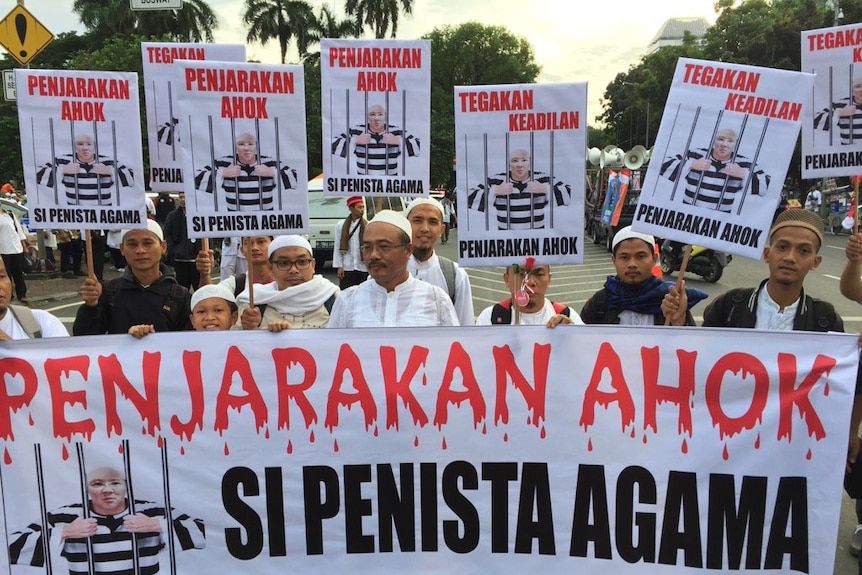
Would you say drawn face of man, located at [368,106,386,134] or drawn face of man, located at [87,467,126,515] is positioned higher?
drawn face of man, located at [368,106,386,134]

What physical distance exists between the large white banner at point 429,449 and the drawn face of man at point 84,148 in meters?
0.86

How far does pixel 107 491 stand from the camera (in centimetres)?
285

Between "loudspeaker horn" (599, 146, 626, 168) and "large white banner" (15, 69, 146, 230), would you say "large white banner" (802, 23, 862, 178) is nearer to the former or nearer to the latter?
"large white banner" (15, 69, 146, 230)

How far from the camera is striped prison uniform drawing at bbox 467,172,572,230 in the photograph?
2963 mm

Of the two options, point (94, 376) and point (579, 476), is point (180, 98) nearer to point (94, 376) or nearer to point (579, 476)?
point (94, 376)

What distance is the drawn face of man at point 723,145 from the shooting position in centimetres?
279

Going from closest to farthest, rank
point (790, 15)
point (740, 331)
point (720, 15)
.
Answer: point (740, 331), point (790, 15), point (720, 15)

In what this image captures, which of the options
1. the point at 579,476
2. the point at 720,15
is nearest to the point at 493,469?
the point at 579,476

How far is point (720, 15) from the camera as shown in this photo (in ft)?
138

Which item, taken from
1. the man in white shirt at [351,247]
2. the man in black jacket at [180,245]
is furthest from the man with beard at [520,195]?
the man in black jacket at [180,245]

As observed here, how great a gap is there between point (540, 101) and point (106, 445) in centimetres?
225

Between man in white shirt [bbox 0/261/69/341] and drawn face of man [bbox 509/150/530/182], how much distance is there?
6.85 feet

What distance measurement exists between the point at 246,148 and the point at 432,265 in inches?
58.2

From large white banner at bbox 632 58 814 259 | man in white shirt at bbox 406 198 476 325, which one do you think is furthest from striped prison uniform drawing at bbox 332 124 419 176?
large white banner at bbox 632 58 814 259
